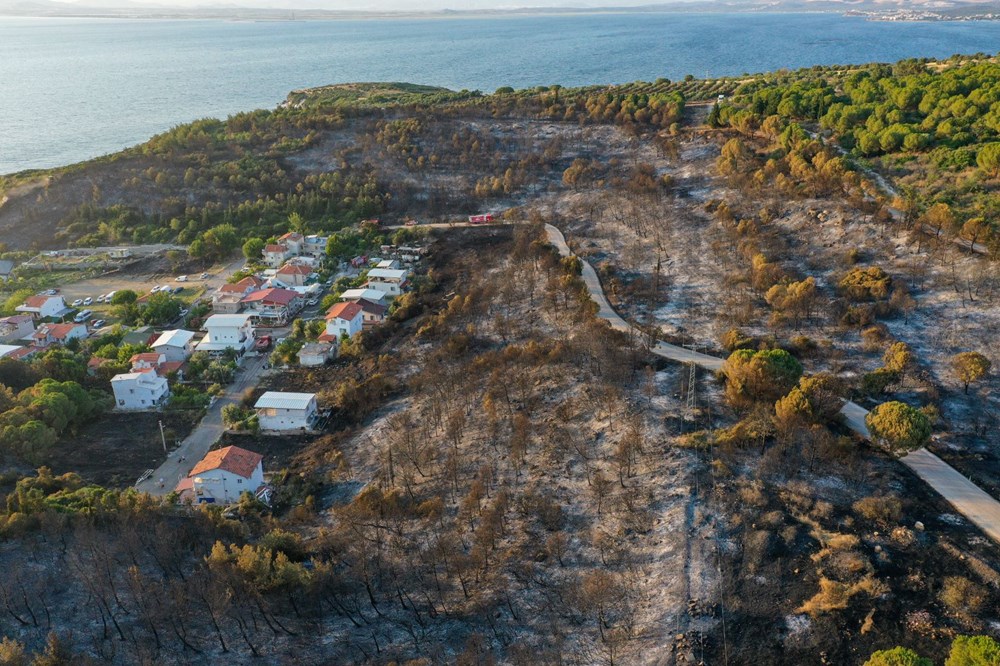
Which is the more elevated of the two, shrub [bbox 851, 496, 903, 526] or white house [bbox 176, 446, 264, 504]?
shrub [bbox 851, 496, 903, 526]

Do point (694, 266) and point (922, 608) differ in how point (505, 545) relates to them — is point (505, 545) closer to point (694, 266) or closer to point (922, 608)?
point (922, 608)

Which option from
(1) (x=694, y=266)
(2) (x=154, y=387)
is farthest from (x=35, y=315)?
(1) (x=694, y=266)

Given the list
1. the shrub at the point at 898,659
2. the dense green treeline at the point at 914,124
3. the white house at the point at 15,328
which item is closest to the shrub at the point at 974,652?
the shrub at the point at 898,659

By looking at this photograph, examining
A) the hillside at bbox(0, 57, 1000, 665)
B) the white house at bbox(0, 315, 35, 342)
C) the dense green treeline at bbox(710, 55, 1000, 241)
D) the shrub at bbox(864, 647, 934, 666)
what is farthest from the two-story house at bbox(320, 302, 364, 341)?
the dense green treeline at bbox(710, 55, 1000, 241)

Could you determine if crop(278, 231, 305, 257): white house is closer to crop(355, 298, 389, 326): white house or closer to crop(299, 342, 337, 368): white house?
crop(355, 298, 389, 326): white house

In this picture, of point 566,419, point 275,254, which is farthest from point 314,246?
point 566,419

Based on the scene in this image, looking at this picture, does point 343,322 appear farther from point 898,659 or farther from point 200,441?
point 898,659
